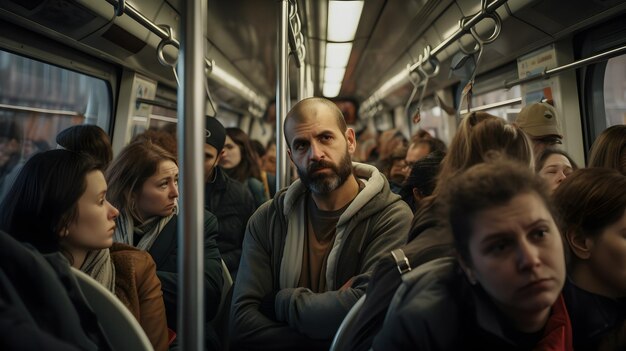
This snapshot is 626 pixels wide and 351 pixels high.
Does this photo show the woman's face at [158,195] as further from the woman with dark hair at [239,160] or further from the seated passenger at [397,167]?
the seated passenger at [397,167]

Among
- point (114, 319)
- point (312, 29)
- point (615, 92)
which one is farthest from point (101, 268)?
point (312, 29)

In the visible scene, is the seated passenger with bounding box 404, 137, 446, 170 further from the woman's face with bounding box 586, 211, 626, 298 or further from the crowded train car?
the woman's face with bounding box 586, 211, 626, 298

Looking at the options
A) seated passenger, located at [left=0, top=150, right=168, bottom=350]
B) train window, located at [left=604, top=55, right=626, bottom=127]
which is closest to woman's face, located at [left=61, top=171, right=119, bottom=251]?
seated passenger, located at [left=0, top=150, right=168, bottom=350]

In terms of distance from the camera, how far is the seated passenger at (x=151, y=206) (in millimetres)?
2020

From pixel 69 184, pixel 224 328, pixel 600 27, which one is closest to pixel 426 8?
pixel 600 27

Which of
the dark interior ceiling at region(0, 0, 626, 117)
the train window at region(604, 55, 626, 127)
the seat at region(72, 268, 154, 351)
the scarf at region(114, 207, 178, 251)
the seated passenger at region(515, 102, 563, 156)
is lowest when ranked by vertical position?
the seat at region(72, 268, 154, 351)

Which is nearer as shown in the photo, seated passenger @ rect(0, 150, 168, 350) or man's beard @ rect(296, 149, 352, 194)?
seated passenger @ rect(0, 150, 168, 350)

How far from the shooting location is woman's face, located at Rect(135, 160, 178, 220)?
6.94 feet

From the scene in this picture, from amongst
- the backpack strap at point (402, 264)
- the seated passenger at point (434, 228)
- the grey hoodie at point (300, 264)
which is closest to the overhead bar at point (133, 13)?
the grey hoodie at point (300, 264)

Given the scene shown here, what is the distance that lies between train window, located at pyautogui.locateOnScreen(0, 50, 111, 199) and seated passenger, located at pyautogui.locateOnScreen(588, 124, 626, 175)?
3140mm

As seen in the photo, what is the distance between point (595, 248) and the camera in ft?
4.50

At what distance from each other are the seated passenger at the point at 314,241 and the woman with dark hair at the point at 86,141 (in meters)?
1.19

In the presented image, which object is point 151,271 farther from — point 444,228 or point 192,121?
point 444,228

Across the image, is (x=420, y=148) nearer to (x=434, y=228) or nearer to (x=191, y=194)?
(x=434, y=228)
